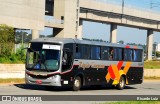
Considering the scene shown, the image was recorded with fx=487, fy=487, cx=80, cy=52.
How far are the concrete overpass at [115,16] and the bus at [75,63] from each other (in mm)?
56758

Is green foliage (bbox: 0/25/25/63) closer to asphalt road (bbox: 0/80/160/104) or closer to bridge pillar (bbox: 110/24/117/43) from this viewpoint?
asphalt road (bbox: 0/80/160/104)

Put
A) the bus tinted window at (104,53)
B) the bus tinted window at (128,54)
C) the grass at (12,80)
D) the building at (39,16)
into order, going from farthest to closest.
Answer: the building at (39,16) → the grass at (12,80) → the bus tinted window at (128,54) → the bus tinted window at (104,53)

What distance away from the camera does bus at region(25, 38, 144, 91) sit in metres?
26.1

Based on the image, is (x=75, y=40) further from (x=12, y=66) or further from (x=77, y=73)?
(x=12, y=66)

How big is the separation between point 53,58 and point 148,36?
91.6 meters

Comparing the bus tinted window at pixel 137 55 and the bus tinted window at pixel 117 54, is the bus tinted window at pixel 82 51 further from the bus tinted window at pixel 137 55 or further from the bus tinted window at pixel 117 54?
the bus tinted window at pixel 137 55

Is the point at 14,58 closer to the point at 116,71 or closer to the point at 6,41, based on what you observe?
the point at 6,41

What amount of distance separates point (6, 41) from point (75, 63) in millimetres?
18465

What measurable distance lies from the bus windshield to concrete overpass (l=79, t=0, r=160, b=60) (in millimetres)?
61639

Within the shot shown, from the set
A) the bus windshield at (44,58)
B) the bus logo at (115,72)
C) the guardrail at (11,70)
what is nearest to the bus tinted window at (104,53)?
the bus logo at (115,72)

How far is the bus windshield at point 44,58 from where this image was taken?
2608cm

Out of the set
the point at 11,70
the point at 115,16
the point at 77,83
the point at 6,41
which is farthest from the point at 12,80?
the point at 115,16

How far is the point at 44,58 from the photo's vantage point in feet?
86.2

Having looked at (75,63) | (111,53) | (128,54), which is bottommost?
(75,63)
